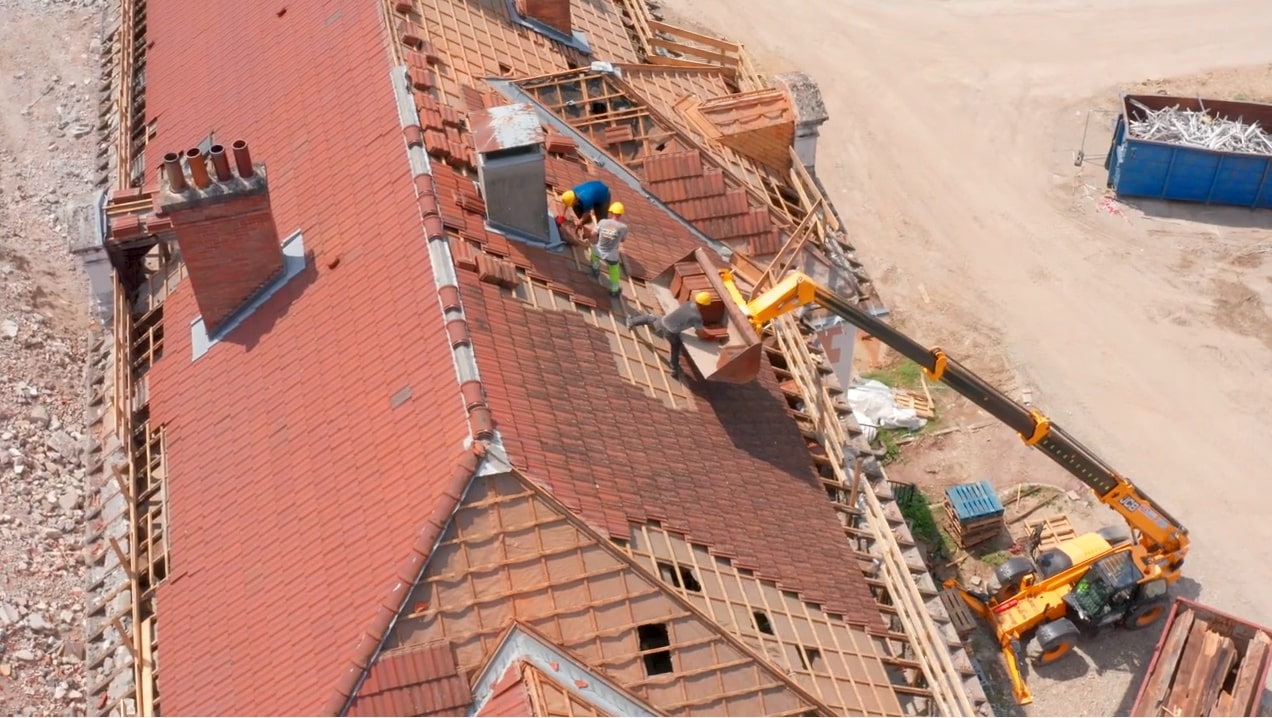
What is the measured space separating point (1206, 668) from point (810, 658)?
37.4ft

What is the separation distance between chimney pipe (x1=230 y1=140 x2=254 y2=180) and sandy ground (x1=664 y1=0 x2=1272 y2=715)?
707 inches

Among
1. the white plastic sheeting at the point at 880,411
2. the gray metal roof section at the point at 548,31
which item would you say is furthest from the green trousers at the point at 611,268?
the white plastic sheeting at the point at 880,411

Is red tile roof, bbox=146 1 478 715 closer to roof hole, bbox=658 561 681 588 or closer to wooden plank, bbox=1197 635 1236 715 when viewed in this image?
roof hole, bbox=658 561 681 588

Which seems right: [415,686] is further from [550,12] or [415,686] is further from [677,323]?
[550,12]

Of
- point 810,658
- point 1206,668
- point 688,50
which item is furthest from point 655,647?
point 688,50

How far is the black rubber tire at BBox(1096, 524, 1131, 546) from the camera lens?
952 inches

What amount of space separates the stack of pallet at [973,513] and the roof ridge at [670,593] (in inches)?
510

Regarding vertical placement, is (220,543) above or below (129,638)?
above

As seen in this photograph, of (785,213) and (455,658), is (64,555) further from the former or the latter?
(785,213)

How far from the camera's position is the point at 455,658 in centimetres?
1248

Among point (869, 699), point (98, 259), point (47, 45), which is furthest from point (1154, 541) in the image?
point (47, 45)

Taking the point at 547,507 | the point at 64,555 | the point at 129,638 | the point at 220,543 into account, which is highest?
the point at 547,507

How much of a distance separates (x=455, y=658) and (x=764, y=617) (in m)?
4.00

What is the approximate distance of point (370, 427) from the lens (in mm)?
14836
